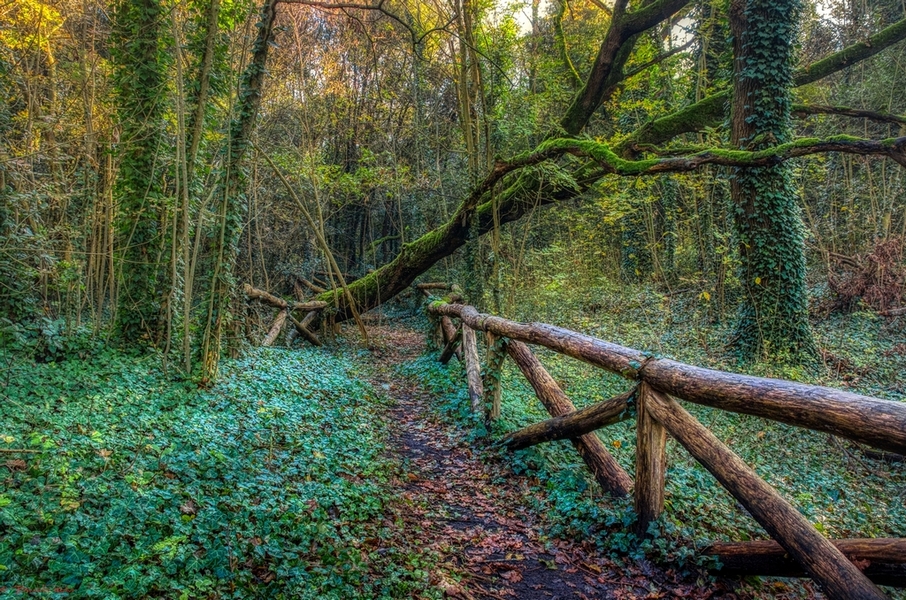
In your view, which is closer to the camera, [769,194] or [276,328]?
[769,194]

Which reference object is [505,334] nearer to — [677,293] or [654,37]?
[677,293]

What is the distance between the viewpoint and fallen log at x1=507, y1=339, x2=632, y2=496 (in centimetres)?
402

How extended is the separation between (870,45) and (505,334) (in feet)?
35.2

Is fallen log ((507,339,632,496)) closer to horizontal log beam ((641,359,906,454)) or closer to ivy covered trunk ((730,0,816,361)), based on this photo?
horizontal log beam ((641,359,906,454))

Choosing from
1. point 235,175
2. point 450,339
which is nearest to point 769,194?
point 450,339

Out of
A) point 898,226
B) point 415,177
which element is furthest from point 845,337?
point 415,177

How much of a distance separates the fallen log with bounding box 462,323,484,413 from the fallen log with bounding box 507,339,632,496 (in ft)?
4.17

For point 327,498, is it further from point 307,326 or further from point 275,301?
point 307,326

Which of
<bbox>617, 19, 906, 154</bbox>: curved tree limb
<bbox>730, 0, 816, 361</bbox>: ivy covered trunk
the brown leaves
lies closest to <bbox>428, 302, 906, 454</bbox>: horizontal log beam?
the brown leaves

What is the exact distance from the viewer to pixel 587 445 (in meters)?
4.34

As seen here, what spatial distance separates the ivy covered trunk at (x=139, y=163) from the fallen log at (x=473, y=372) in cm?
457

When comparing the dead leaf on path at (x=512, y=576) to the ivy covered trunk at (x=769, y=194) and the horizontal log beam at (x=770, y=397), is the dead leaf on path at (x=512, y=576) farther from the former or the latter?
the ivy covered trunk at (x=769, y=194)

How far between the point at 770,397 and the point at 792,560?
0.98 metres

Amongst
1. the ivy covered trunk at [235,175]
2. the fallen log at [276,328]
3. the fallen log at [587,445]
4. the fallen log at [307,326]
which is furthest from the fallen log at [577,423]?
the fallen log at [307,326]
